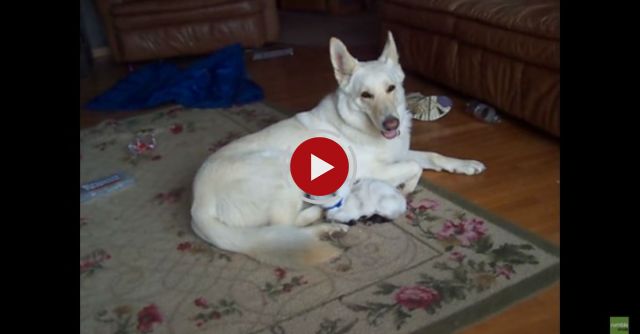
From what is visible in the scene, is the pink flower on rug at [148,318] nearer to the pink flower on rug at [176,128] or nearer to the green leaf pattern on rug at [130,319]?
the green leaf pattern on rug at [130,319]

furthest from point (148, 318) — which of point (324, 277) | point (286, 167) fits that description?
point (286, 167)

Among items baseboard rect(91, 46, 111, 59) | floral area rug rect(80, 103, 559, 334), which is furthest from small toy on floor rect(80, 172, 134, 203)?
baseboard rect(91, 46, 111, 59)

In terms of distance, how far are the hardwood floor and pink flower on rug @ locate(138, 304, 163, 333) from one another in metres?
0.94

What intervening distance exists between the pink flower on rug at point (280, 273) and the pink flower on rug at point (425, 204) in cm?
63

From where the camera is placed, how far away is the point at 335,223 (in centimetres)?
196

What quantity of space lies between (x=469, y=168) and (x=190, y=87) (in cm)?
218

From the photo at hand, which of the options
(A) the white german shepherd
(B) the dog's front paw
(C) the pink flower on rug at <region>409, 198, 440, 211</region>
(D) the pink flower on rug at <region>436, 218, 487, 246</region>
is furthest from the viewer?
(B) the dog's front paw

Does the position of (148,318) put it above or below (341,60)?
below

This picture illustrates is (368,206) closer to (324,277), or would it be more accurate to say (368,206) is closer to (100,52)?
(324,277)

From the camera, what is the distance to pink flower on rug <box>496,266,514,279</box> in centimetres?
164

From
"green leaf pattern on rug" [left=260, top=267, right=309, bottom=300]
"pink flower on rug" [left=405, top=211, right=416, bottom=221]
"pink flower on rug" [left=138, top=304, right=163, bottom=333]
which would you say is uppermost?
"green leaf pattern on rug" [left=260, top=267, right=309, bottom=300]

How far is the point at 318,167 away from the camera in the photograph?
2.03 metres

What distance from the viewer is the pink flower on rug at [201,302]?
1.64m

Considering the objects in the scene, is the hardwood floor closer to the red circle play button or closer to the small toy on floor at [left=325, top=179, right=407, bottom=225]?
the small toy on floor at [left=325, top=179, right=407, bottom=225]
